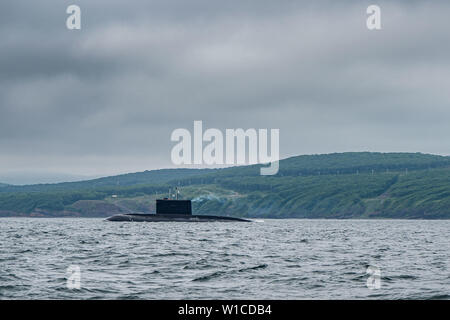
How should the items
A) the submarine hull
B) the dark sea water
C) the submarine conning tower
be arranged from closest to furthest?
the dark sea water → the submarine hull → the submarine conning tower

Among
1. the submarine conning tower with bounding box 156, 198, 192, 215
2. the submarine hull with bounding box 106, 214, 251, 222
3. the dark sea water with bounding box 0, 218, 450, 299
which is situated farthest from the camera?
the submarine conning tower with bounding box 156, 198, 192, 215

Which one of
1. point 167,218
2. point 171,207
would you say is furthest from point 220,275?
point 171,207

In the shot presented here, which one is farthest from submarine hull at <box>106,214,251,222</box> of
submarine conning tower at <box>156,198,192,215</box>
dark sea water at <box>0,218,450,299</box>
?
dark sea water at <box>0,218,450,299</box>

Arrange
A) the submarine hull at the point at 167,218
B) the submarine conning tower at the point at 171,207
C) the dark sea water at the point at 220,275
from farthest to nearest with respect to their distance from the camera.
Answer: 1. the submarine conning tower at the point at 171,207
2. the submarine hull at the point at 167,218
3. the dark sea water at the point at 220,275

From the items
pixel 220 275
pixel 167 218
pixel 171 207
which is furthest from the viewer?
pixel 171 207

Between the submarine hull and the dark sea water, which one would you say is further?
the submarine hull

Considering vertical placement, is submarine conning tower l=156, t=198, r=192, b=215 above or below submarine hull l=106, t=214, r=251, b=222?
above

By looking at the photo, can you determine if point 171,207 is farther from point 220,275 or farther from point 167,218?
point 220,275

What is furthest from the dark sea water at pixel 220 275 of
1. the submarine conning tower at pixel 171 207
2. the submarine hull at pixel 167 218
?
the submarine conning tower at pixel 171 207

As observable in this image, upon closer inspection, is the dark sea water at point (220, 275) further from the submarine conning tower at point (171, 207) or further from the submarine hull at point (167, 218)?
the submarine conning tower at point (171, 207)

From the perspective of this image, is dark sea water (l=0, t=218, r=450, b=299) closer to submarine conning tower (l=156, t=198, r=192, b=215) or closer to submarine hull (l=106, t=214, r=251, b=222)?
submarine hull (l=106, t=214, r=251, b=222)

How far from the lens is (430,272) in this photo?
136ft
